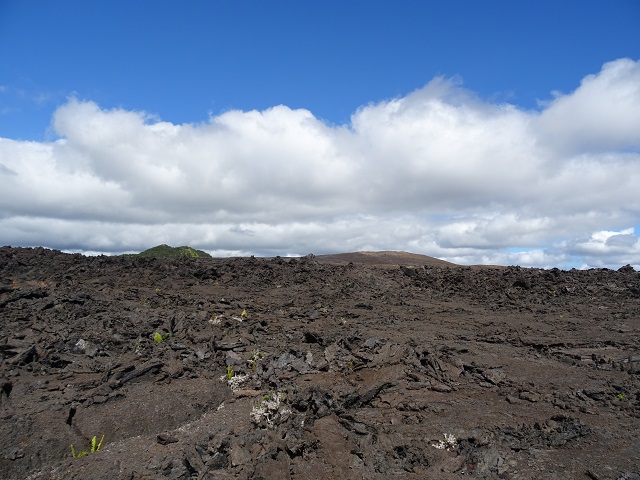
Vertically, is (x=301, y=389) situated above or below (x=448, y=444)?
above

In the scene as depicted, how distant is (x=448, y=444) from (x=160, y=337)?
587 cm

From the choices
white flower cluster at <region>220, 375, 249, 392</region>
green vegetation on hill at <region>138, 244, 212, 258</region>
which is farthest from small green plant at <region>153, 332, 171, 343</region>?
green vegetation on hill at <region>138, 244, 212, 258</region>

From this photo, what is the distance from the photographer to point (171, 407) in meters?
6.91

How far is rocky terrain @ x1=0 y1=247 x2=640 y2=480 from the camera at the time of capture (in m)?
5.40

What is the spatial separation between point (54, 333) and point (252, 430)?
5201 millimetres

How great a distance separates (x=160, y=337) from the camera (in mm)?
9273

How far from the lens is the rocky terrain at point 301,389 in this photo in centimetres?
540

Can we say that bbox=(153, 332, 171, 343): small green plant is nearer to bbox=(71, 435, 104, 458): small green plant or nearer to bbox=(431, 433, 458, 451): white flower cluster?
bbox=(71, 435, 104, 458): small green plant

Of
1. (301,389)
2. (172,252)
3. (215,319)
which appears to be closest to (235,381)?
(301,389)

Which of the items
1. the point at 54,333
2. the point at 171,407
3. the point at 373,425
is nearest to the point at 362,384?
the point at 373,425

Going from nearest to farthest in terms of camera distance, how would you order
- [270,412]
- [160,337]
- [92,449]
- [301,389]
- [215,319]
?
[92,449] < [270,412] < [301,389] < [160,337] < [215,319]

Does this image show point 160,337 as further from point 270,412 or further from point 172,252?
point 172,252

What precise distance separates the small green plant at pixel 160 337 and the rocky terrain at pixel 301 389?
0.19 ft

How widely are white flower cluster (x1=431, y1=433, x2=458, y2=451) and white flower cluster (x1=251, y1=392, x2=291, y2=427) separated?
1.98 meters
